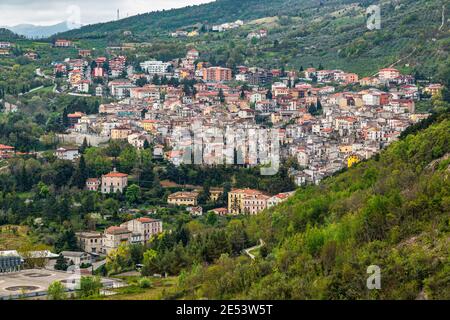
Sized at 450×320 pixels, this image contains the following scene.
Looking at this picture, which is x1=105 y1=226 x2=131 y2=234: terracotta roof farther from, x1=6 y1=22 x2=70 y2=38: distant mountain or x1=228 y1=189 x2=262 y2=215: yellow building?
x1=6 y1=22 x2=70 y2=38: distant mountain

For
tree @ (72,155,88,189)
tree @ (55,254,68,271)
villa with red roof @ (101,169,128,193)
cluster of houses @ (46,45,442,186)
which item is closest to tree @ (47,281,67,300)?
tree @ (55,254,68,271)

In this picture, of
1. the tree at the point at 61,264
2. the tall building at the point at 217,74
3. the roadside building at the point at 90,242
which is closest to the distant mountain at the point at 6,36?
the tall building at the point at 217,74

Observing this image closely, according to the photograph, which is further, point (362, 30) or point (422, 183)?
point (362, 30)

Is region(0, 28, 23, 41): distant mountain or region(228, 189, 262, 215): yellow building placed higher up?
region(0, 28, 23, 41): distant mountain

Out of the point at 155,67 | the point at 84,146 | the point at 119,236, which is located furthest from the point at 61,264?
the point at 155,67

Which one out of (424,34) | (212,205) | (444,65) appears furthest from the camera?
(424,34)

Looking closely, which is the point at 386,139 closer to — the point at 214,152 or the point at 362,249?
the point at 214,152

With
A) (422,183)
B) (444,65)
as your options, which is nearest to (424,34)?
(444,65)
